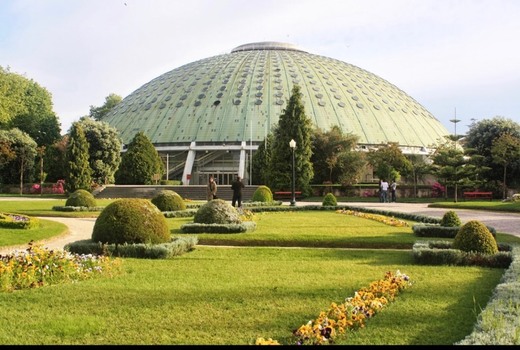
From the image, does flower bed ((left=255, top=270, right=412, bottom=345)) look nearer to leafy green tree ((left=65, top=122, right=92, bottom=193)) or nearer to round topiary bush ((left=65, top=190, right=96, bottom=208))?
round topiary bush ((left=65, top=190, right=96, bottom=208))

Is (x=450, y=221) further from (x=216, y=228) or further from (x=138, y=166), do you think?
(x=138, y=166)

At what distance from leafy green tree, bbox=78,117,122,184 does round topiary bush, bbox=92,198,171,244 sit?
136 ft

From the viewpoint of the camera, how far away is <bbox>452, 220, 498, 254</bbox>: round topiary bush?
11.7 meters

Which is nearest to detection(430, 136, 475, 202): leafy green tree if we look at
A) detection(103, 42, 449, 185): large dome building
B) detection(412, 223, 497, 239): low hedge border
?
detection(103, 42, 449, 185): large dome building

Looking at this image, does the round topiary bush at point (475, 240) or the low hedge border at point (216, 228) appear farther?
the low hedge border at point (216, 228)

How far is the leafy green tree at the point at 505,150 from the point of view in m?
44.3

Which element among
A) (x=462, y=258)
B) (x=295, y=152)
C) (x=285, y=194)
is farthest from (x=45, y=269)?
(x=295, y=152)

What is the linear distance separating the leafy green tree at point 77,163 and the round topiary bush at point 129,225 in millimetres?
36848

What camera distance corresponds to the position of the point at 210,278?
31.0 feet

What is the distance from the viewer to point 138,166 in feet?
178

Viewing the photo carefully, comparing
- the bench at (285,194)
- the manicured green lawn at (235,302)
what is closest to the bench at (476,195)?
the bench at (285,194)

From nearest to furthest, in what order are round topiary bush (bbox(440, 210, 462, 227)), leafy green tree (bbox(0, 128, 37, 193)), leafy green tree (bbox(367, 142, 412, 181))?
1. round topiary bush (bbox(440, 210, 462, 227))
2. leafy green tree (bbox(367, 142, 412, 181))
3. leafy green tree (bbox(0, 128, 37, 193))

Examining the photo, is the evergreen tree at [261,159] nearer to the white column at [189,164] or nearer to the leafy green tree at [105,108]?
the white column at [189,164]

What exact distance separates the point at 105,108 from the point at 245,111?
41.0m
